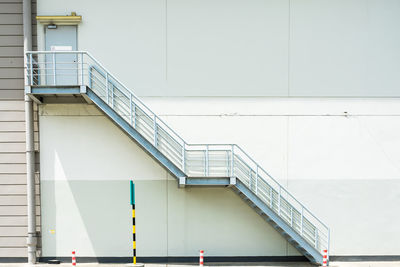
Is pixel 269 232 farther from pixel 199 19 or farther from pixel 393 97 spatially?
pixel 199 19

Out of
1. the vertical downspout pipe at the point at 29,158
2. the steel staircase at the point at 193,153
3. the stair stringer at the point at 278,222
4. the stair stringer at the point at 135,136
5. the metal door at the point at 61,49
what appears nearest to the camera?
the stair stringer at the point at 135,136

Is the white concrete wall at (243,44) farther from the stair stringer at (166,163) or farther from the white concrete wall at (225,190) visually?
the stair stringer at (166,163)

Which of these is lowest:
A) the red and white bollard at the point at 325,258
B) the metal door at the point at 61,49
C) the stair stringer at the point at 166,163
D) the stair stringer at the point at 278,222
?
the red and white bollard at the point at 325,258

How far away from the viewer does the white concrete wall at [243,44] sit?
12469 millimetres

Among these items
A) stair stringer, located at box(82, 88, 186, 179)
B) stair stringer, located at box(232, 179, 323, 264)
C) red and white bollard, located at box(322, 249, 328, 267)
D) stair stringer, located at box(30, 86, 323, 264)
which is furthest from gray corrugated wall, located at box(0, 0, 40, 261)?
red and white bollard, located at box(322, 249, 328, 267)

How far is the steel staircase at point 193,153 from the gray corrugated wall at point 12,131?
31.2 inches

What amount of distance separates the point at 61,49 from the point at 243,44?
21.7ft

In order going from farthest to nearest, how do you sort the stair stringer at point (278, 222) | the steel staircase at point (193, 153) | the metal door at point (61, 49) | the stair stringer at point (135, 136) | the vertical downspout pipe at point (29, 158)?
the metal door at point (61, 49) < the vertical downspout pipe at point (29, 158) < the steel staircase at point (193, 153) < the stair stringer at point (278, 222) < the stair stringer at point (135, 136)

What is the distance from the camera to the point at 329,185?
12.7 meters

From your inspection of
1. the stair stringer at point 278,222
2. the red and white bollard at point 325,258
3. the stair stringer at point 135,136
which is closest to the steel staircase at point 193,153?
the stair stringer at point 278,222

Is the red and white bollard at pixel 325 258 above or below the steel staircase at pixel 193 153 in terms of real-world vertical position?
below

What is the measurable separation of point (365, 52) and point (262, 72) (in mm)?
3904

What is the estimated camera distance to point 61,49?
12461mm

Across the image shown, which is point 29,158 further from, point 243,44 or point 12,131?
point 243,44
